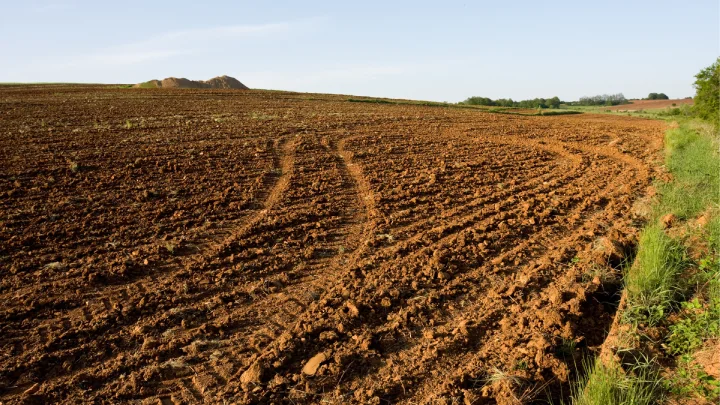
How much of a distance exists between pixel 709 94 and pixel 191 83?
4129 cm

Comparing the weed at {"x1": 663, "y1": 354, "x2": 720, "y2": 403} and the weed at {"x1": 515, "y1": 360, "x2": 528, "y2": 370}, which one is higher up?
the weed at {"x1": 663, "y1": 354, "x2": 720, "y2": 403}

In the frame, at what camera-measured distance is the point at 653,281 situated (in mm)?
4977

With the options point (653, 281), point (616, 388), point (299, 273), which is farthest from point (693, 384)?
point (299, 273)

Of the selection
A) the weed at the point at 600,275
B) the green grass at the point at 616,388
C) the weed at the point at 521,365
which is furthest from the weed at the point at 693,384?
the weed at the point at 600,275

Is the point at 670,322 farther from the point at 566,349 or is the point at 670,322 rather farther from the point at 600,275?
the point at 566,349

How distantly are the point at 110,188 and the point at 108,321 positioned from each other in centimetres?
500

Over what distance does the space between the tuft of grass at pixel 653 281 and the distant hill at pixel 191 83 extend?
38675 millimetres

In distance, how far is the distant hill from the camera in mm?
41938

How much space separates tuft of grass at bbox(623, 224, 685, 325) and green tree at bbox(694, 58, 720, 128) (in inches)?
641

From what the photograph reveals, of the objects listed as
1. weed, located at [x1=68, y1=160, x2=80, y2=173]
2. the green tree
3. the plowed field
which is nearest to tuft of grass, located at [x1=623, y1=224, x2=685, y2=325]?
the plowed field

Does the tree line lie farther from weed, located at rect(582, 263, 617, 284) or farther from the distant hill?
weed, located at rect(582, 263, 617, 284)

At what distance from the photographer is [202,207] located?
8164 mm

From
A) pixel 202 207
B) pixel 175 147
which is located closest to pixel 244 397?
pixel 202 207

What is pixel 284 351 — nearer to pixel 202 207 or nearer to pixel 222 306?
pixel 222 306
